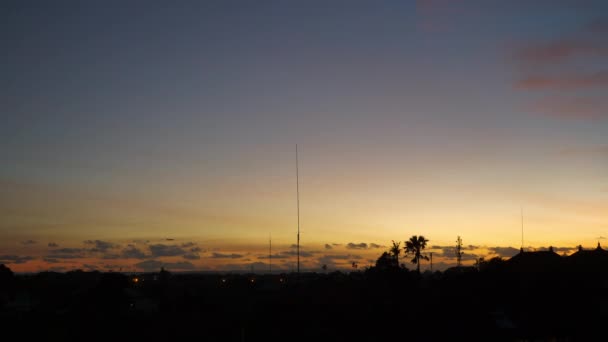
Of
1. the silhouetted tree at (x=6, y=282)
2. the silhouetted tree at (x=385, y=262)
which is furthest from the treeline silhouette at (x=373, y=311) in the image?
the silhouetted tree at (x=385, y=262)

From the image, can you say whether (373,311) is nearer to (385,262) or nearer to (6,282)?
(385,262)

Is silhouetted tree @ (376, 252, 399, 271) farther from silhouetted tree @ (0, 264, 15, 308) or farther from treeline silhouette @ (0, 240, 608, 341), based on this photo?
silhouetted tree @ (0, 264, 15, 308)

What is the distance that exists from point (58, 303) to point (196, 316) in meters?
25.2

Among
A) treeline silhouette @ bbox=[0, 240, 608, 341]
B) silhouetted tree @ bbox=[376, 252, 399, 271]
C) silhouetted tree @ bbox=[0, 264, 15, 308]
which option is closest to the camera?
treeline silhouette @ bbox=[0, 240, 608, 341]

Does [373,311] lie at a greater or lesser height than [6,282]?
lesser

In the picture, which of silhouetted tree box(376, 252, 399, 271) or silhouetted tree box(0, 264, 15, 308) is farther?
silhouetted tree box(376, 252, 399, 271)

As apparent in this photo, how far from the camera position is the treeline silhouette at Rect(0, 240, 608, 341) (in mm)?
52438

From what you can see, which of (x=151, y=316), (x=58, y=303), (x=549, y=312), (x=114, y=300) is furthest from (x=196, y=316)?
(x=549, y=312)

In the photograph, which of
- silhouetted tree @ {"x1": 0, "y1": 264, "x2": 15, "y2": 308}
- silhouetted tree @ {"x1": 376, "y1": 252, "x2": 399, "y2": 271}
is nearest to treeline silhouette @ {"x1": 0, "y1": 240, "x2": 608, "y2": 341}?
silhouetted tree @ {"x1": 0, "y1": 264, "x2": 15, "y2": 308}

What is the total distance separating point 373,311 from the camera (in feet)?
206

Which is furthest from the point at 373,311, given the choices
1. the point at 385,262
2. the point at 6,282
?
the point at 6,282

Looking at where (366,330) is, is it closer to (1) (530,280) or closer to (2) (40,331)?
(1) (530,280)

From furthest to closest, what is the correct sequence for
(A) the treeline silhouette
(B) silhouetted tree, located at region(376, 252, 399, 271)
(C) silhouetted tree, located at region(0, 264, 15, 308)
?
(B) silhouetted tree, located at region(376, 252, 399, 271) → (C) silhouetted tree, located at region(0, 264, 15, 308) → (A) the treeline silhouette

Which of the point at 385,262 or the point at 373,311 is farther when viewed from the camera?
the point at 385,262
